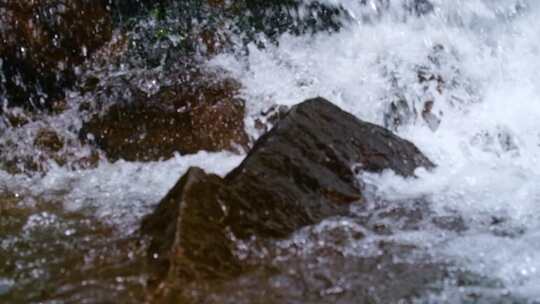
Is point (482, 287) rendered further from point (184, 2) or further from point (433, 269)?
point (184, 2)

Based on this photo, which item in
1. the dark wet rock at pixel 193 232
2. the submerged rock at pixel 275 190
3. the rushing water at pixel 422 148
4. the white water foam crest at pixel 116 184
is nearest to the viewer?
the dark wet rock at pixel 193 232

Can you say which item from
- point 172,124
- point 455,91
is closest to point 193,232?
point 172,124

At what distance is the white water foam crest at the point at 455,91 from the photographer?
377 centimetres

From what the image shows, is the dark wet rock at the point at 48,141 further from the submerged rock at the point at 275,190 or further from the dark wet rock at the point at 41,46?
the submerged rock at the point at 275,190

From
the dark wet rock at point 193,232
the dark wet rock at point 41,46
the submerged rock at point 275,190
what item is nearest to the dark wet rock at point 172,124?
the dark wet rock at point 41,46

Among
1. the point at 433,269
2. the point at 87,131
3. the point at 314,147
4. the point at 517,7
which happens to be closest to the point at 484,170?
the point at 314,147

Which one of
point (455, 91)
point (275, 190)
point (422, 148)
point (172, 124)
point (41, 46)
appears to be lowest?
point (275, 190)

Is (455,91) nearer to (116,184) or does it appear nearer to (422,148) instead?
(422,148)

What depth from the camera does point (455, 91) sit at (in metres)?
5.54

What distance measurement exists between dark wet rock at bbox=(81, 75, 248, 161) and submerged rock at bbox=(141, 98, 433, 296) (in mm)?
862

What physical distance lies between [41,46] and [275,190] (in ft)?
7.48

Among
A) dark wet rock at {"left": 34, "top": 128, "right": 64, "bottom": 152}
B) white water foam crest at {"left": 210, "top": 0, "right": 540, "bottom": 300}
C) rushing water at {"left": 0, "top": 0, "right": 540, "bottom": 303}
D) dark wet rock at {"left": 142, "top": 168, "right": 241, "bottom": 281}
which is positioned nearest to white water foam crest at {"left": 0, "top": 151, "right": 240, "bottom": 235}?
rushing water at {"left": 0, "top": 0, "right": 540, "bottom": 303}

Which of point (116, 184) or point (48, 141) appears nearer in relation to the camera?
point (116, 184)

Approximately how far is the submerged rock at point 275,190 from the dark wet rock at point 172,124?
862 mm
